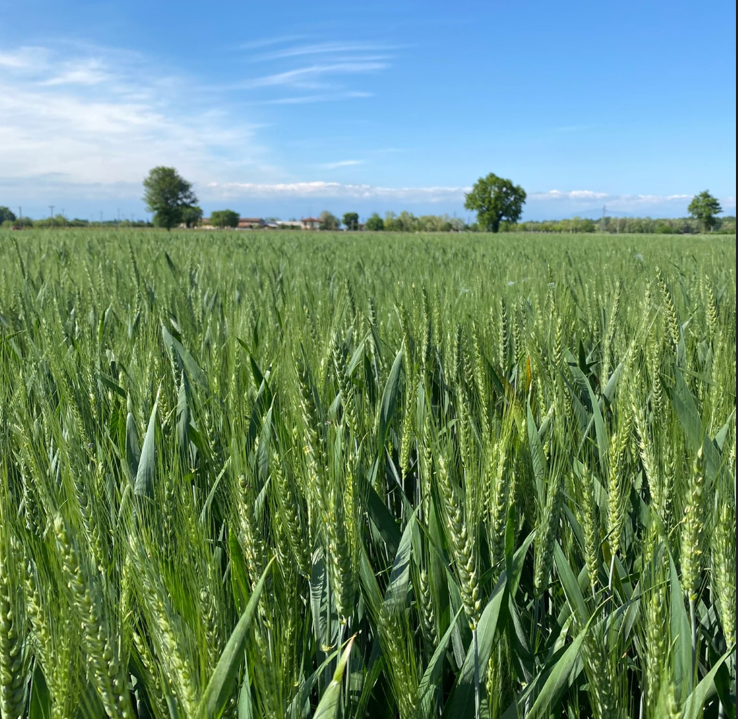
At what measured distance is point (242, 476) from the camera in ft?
2.60

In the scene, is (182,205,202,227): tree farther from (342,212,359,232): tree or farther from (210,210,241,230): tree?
(342,212,359,232): tree

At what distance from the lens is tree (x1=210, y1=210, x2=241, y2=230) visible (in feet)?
285

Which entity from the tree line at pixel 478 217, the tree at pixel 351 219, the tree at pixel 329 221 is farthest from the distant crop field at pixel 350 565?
the tree at pixel 351 219

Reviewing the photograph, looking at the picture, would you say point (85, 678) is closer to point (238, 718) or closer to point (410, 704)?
point (238, 718)

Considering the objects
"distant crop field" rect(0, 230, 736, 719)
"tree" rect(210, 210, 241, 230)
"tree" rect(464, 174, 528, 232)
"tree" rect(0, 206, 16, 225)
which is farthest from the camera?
"tree" rect(210, 210, 241, 230)

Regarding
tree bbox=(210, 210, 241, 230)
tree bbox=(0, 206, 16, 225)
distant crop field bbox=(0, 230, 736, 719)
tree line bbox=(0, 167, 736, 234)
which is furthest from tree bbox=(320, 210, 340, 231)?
distant crop field bbox=(0, 230, 736, 719)

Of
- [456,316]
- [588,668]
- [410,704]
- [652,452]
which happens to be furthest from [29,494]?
[456,316]

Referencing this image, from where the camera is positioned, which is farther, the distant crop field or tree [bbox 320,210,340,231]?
tree [bbox 320,210,340,231]

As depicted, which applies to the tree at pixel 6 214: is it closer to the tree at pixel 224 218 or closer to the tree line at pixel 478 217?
the tree line at pixel 478 217

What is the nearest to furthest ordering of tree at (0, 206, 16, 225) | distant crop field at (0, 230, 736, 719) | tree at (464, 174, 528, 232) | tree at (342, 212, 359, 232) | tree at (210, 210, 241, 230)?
distant crop field at (0, 230, 736, 719)
tree at (464, 174, 528, 232)
tree at (0, 206, 16, 225)
tree at (210, 210, 241, 230)
tree at (342, 212, 359, 232)

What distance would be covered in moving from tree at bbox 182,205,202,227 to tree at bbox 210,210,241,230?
2435mm

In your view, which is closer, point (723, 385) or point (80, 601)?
point (80, 601)

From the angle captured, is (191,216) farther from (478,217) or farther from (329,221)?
(478,217)

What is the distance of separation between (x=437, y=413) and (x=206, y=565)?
1.16 m
